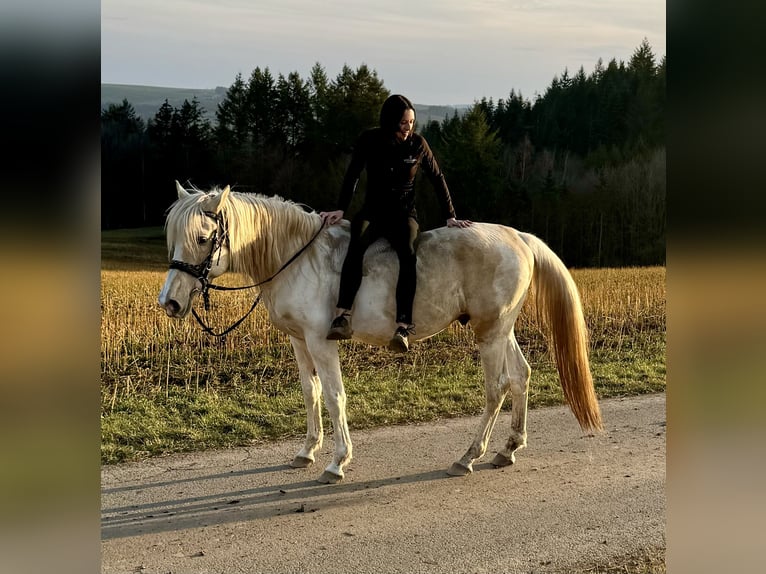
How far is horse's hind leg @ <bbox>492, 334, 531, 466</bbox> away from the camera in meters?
5.89

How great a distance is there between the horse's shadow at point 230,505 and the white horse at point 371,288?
0.73 feet

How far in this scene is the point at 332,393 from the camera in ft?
17.9

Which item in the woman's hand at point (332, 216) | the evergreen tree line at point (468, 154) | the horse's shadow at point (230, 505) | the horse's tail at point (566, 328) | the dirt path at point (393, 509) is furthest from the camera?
the evergreen tree line at point (468, 154)

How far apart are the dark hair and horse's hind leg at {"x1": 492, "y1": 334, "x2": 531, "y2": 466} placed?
6.76 feet

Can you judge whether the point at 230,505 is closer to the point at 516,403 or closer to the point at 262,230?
the point at 262,230

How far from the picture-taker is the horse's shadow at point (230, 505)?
15.6 ft

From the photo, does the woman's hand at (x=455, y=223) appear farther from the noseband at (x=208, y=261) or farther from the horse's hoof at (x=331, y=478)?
the horse's hoof at (x=331, y=478)

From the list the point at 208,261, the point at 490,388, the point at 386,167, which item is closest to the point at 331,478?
the point at 490,388

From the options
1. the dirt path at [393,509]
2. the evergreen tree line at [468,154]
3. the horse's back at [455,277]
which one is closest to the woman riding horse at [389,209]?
the horse's back at [455,277]

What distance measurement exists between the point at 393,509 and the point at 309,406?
1.26 metres

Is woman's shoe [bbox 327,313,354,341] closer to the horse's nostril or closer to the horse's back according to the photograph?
the horse's back

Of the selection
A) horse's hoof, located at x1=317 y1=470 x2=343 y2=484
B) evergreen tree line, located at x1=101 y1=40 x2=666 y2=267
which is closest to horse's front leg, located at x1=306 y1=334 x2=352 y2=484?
horse's hoof, located at x1=317 y1=470 x2=343 y2=484
